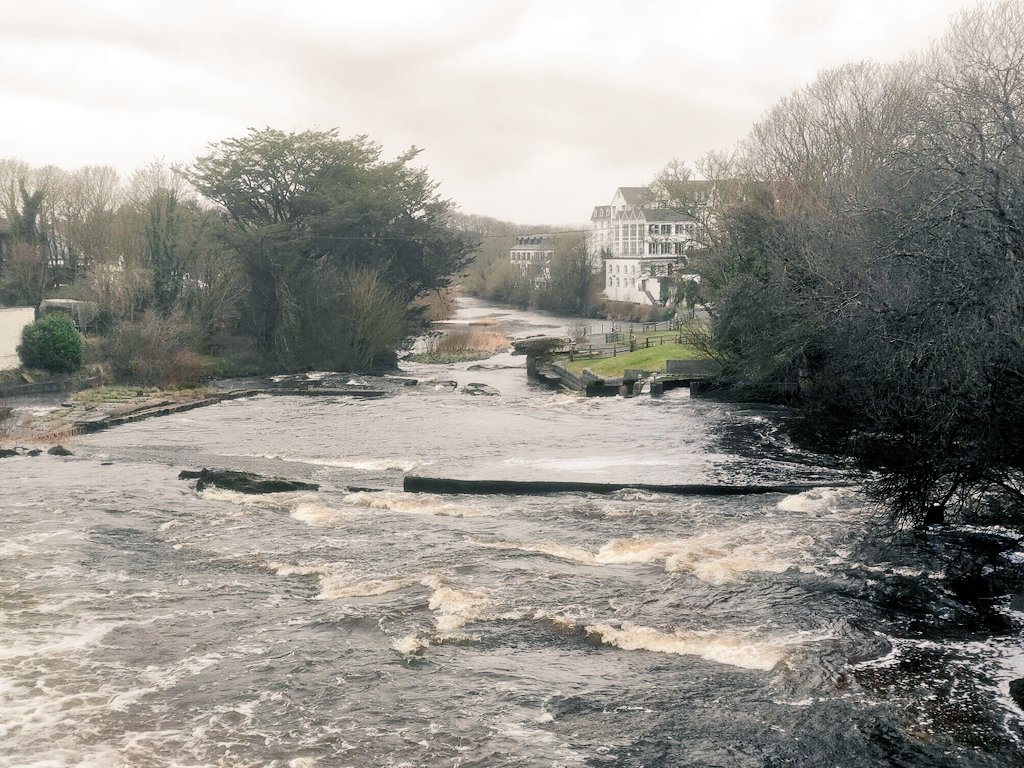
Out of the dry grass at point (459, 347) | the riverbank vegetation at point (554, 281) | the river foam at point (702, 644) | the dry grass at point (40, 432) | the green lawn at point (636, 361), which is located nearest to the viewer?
the river foam at point (702, 644)

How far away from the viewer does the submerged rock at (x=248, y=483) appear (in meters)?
21.2

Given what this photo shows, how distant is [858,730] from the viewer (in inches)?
396

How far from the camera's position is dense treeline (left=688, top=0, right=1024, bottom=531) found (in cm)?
1232

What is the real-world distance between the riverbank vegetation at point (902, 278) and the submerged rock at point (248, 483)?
1204 centimetres

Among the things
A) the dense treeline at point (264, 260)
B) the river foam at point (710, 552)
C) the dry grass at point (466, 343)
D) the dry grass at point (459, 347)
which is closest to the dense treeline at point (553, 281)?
the dry grass at point (466, 343)

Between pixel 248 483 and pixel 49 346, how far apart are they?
2384cm

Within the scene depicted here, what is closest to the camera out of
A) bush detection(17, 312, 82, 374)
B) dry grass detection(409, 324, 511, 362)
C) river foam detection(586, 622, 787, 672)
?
river foam detection(586, 622, 787, 672)

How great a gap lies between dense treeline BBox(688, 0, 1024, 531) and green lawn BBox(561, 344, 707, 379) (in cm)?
499

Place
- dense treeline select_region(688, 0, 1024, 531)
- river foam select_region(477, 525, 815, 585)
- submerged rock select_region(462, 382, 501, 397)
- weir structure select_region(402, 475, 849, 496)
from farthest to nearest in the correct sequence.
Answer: submerged rock select_region(462, 382, 501, 397)
weir structure select_region(402, 475, 849, 496)
river foam select_region(477, 525, 815, 585)
dense treeline select_region(688, 0, 1024, 531)

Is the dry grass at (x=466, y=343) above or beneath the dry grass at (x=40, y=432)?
above

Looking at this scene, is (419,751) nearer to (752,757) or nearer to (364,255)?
(752,757)

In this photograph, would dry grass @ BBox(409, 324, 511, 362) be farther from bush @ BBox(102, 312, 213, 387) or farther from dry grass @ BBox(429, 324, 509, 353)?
bush @ BBox(102, 312, 213, 387)

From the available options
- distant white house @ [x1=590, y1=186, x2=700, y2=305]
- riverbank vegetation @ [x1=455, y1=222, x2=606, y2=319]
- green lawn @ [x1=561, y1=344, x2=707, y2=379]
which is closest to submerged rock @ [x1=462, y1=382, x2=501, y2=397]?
green lawn @ [x1=561, y1=344, x2=707, y2=379]

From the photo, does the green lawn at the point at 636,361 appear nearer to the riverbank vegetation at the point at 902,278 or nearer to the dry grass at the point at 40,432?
the riverbank vegetation at the point at 902,278
